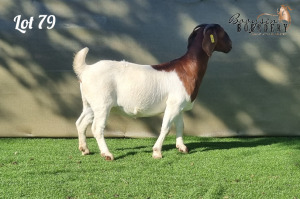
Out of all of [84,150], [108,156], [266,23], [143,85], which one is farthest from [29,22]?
[266,23]

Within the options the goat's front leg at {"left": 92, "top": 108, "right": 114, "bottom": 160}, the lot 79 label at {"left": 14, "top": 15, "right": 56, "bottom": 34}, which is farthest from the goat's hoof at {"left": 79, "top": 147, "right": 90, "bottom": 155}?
the lot 79 label at {"left": 14, "top": 15, "right": 56, "bottom": 34}

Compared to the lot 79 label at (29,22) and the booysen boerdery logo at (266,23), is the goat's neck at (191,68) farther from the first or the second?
the lot 79 label at (29,22)

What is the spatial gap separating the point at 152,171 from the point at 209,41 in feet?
5.24

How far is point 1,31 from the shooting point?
634 cm

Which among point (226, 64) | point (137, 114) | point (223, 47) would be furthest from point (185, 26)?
point (137, 114)

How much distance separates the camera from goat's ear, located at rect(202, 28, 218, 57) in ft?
16.3

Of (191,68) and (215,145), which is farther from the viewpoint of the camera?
(215,145)

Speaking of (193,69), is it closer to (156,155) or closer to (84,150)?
(156,155)

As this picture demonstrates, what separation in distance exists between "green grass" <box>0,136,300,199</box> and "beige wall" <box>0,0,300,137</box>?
2.54 ft

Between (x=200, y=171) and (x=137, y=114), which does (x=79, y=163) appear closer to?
(x=137, y=114)

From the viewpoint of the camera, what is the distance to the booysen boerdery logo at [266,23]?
6270 mm

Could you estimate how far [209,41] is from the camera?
497cm

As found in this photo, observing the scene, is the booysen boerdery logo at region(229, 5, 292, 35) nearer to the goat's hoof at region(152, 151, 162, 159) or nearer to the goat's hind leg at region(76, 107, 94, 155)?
the goat's hoof at region(152, 151, 162, 159)

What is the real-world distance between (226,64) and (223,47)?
117cm
